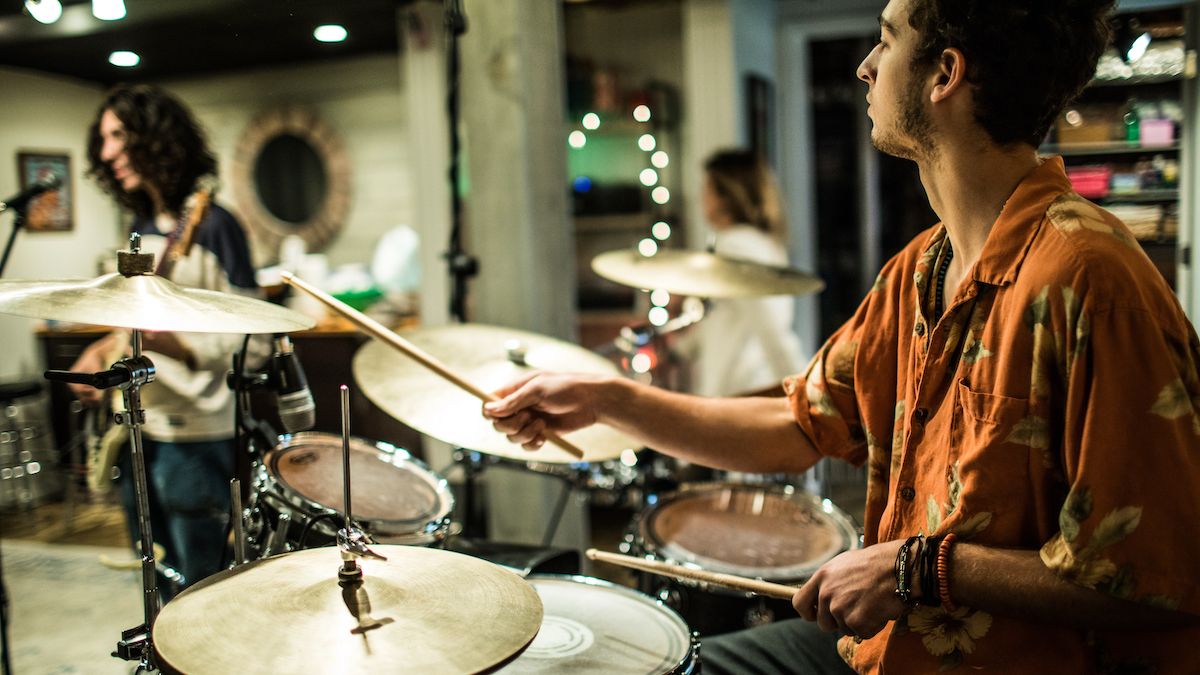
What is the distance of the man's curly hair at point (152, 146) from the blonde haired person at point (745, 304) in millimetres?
2041

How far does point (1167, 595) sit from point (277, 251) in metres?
4.23

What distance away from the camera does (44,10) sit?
1.50 metres

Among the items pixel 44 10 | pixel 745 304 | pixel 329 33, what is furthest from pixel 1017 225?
pixel 745 304

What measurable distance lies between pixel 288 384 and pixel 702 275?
51.2 inches

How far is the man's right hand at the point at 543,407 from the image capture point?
5.24ft

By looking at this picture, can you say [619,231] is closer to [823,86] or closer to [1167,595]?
[823,86]

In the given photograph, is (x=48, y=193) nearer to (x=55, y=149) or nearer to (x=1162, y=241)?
(x=55, y=149)

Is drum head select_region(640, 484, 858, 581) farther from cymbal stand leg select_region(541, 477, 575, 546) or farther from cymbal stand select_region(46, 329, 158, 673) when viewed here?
cymbal stand select_region(46, 329, 158, 673)

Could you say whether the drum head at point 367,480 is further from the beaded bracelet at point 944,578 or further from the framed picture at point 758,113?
the framed picture at point 758,113

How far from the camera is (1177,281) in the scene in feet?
12.6

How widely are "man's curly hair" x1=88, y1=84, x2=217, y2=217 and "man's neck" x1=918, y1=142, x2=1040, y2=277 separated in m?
1.31

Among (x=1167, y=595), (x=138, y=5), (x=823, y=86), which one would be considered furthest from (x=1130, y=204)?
(x=138, y=5)

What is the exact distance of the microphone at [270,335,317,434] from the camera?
1.46 metres

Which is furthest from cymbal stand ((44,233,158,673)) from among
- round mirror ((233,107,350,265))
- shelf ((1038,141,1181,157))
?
shelf ((1038,141,1181,157))
